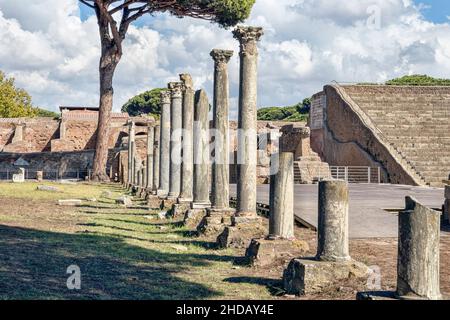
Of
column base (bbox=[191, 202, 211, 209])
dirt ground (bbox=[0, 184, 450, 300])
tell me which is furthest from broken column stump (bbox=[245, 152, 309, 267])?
column base (bbox=[191, 202, 211, 209])

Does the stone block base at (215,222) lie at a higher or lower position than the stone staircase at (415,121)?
lower

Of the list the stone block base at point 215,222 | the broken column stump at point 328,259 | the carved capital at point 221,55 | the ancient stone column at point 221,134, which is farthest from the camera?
the carved capital at point 221,55

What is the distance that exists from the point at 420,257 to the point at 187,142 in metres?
9.68

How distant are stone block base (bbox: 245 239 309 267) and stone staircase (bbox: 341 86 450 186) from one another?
1828cm

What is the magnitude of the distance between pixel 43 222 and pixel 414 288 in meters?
8.57

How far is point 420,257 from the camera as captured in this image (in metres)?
4.68

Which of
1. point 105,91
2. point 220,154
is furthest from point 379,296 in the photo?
point 105,91

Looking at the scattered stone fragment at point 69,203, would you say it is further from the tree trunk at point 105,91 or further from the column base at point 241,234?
the tree trunk at point 105,91

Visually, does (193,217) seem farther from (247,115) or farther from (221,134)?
(247,115)

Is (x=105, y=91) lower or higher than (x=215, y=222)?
higher

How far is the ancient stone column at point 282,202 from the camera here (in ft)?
25.5

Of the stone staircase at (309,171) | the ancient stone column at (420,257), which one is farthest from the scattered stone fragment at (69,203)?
the ancient stone column at (420,257)

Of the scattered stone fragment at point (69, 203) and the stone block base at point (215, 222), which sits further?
the scattered stone fragment at point (69, 203)

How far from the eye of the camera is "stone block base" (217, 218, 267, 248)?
8.93m
